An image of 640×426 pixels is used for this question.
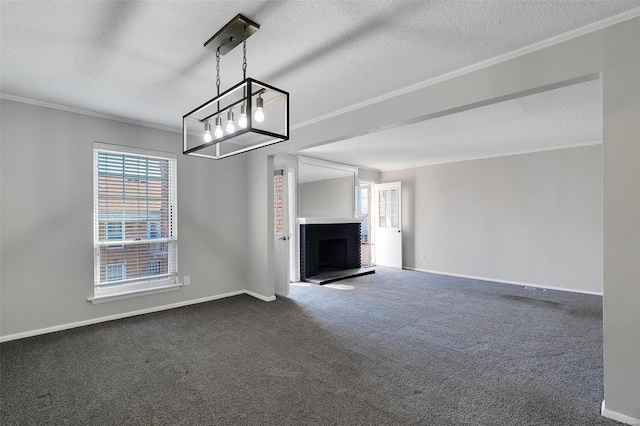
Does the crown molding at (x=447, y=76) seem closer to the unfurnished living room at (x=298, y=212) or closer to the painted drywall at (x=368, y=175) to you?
the unfurnished living room at (x=298, y=212)

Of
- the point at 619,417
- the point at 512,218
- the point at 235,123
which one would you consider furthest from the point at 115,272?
the point at 512,218

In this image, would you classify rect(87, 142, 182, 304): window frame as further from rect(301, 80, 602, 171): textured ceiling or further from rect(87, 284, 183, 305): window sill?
rect(301, 80, 602, 171): textured ceiling

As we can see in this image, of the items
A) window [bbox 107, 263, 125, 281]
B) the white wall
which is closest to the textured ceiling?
the white wall

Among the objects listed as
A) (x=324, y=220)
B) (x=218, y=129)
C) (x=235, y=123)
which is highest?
(x=235, y=123)

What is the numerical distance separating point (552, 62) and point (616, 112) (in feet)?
1.74

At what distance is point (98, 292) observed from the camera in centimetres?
385

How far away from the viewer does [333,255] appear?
7391mm

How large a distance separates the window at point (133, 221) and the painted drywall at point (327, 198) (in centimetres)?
251

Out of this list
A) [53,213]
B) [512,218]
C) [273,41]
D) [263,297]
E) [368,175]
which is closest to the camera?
[273,41]

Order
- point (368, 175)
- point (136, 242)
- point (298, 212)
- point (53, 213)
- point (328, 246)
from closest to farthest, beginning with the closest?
point (53, 213)
point (136, 242)
point (298, 212)
point (328, 246)
point (368, 175)

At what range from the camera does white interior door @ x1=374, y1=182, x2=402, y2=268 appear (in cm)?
764

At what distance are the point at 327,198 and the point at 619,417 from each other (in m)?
5.34

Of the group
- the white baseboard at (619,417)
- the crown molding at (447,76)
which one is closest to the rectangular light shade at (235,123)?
the crown molding at (447,76)

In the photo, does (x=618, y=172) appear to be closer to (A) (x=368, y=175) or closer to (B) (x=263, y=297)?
(B) (x=263, y=297)
